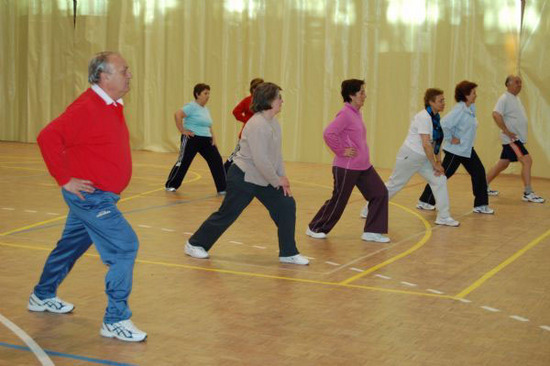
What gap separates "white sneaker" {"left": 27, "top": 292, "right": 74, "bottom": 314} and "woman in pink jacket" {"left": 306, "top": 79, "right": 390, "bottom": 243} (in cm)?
365

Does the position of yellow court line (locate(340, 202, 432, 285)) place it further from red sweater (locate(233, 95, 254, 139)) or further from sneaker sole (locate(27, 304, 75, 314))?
red sweater (locate(233, 95, 254, 139))

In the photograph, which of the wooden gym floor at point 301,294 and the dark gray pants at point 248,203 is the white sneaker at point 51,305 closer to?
the wooden gym floor at point 301,294

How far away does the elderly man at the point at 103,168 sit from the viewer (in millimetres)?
5020

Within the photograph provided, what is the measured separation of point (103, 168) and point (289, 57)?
43.8 ft

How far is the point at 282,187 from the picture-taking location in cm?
728

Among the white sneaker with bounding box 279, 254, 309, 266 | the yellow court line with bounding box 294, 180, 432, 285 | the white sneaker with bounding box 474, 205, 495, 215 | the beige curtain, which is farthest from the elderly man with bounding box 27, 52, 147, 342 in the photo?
the beige curtain

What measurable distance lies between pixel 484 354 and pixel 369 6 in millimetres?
12964

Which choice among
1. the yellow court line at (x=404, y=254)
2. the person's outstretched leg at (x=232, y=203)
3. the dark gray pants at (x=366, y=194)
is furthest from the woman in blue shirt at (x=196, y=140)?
the person's outstretched leg at (x=232, y=203)

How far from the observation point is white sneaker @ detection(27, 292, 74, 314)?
5719 mm

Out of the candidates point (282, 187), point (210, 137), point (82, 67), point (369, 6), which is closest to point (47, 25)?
point (82, 67)

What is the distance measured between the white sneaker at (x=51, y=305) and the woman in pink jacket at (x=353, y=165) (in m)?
3.65

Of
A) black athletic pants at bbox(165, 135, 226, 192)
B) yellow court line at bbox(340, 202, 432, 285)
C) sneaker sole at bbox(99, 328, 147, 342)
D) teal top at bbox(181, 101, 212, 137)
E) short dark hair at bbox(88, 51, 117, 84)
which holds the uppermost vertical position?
short dark hair at bbox(88, 51, 117, 84)

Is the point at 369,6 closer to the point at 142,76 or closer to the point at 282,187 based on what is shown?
the point at 142,76

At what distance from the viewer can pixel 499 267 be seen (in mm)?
7703
